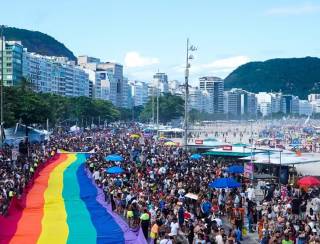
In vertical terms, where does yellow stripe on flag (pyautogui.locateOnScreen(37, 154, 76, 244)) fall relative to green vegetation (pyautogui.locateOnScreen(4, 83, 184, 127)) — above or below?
below

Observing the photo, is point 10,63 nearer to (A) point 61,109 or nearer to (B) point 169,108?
(A) point 61,109

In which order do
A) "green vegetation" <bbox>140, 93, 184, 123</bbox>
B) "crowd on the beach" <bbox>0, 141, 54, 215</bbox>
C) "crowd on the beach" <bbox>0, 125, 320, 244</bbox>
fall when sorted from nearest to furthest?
"crowd on the beach" <bbox>0, 125, 320, 244</bbox> < "crowd on the beach" <bbox>0, 141, 54, 215</bbox> < "green vegetation" <bbox>140, 93, 184, 123</bbox>

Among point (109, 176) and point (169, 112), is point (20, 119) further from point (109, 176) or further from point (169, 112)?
point (169, 112)

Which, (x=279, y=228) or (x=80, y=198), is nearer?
(x=279, y=228)

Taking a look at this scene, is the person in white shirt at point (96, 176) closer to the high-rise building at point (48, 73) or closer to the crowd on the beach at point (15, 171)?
the crowd on the beach at point (15, 171)

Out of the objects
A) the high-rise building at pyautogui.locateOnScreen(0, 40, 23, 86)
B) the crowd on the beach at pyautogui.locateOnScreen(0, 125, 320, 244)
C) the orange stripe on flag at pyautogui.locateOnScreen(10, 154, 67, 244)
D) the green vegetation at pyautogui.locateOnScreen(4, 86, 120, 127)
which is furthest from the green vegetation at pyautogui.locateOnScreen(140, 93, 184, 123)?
the orange stripe on flag at pyautogui.locateOnScreen(10, 154, 67, 244)

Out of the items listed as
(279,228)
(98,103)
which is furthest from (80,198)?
(98,103)

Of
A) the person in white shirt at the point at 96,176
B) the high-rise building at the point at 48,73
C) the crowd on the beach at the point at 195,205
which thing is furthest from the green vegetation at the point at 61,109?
the crowd on the beach at the point at 195,205

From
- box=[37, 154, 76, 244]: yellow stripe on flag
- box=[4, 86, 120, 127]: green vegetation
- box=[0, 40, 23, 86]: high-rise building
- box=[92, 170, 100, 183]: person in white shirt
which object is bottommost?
box=[37, 154, 76, 244]: yellow stripe on flag

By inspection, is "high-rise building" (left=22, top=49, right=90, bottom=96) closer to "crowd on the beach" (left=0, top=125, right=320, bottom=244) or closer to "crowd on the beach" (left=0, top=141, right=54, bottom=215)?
"crowd on the beach" (left=0, top=141, right=54, bottom=215)
